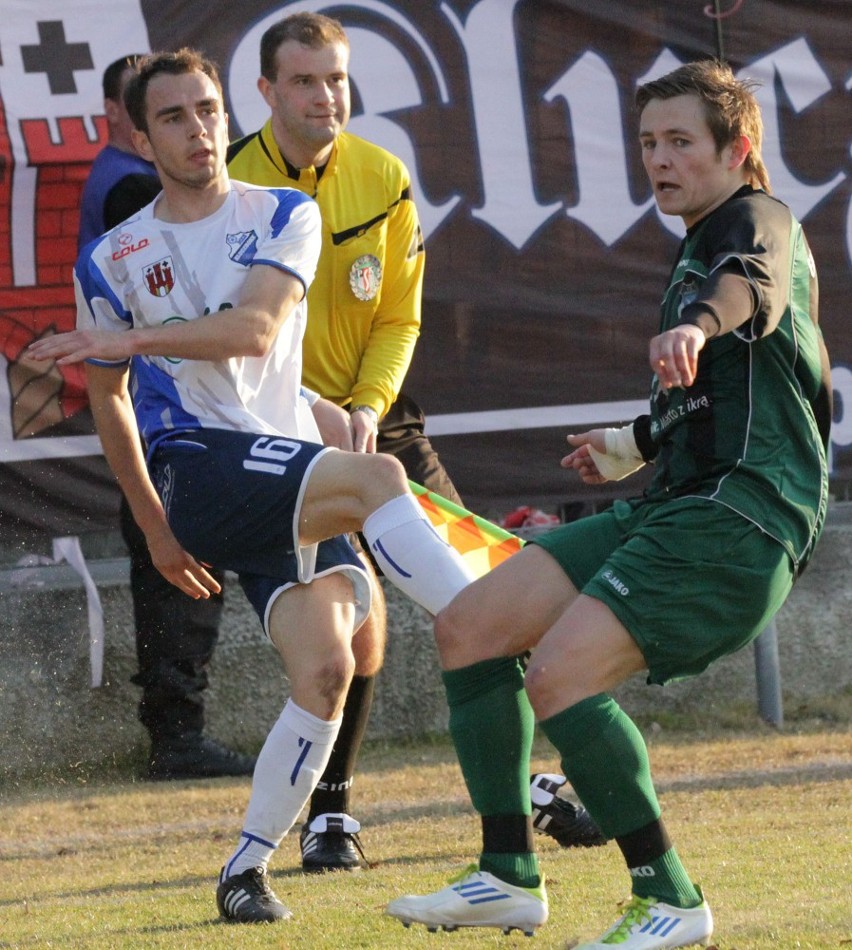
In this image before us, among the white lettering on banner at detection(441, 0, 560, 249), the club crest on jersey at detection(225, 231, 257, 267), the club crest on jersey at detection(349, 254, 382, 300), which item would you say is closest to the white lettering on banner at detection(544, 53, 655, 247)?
the white lettering on banner at detection(441, 0, 560, 249)

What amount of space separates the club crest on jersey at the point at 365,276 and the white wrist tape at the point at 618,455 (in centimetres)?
153

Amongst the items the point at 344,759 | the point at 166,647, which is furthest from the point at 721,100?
the point at 166,647

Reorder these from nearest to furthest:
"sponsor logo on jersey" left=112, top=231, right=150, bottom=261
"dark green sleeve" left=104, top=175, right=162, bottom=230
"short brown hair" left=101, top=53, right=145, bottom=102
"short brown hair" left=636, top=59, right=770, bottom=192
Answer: "short brown hair" left=636, top=59, right=770, bottom=192, "sponsor logo on jersey" left=112, top=231, right=150, bottom=261, "dark green sleeve" left=104, top=175, right=162, bottom=230, "short brown hair" left=101, top=53, right=145, bottom=102

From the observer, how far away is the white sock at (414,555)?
390cm

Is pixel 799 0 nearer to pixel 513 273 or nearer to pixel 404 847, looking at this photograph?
pixel 513 273

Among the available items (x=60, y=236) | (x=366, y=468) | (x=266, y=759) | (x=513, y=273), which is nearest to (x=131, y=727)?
(x=60, y=236)

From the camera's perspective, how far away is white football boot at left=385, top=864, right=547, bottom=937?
350cm

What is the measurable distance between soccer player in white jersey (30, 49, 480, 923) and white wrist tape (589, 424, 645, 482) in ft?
1.47

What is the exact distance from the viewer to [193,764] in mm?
6805

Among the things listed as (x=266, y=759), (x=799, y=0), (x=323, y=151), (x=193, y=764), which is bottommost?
(x=193, y=764)

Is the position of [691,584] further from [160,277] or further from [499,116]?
[499,116]

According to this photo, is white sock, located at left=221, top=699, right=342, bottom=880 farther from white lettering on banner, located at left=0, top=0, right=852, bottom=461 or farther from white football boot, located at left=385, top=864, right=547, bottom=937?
white lettering on banner, located at left=0, top=0, right=852, bottom=461

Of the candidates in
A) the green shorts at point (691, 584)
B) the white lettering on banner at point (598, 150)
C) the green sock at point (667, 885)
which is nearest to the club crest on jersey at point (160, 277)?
the green shorts at point (691, 584)

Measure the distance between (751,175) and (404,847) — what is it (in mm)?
2472
